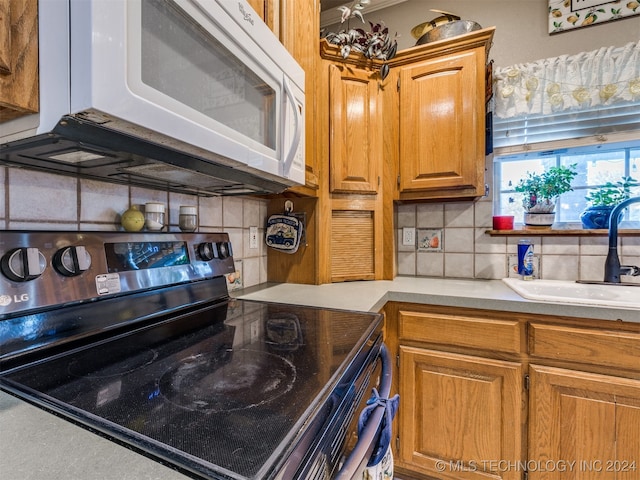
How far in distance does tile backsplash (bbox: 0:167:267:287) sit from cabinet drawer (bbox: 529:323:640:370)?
1344mm

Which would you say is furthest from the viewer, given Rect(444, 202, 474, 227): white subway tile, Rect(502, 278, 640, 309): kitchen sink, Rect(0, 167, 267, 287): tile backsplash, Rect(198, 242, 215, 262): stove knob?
Rect(444, 202, 474, 227): white subway tile

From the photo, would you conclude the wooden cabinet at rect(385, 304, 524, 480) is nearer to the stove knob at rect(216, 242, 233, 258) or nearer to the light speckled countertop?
the light speckled countertop

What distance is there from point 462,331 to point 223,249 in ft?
3.34

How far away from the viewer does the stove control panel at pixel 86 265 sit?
2.02 feet

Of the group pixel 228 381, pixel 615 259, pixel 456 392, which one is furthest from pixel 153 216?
pixel 615 259

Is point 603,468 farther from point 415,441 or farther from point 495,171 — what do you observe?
point 495,171

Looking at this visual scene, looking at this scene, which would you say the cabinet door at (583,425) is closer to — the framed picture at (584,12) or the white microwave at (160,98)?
the white microwave at (160,98)

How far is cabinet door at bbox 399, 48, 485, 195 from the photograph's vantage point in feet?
5.12

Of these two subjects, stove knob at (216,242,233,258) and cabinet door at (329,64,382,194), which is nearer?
stove knob at (216,242,233,258)

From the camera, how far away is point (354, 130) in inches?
66.0

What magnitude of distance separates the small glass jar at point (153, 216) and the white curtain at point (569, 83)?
1.78 m

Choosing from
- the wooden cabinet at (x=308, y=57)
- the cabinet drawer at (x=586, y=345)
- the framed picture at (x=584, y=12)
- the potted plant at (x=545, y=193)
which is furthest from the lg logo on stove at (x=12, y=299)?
the framed picture at (x=584, y=12)

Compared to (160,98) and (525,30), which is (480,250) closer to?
(525,30)

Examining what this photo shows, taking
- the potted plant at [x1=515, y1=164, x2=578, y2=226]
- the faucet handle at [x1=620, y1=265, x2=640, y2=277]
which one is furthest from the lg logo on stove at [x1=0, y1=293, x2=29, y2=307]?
the faucet handle at [x1=620, y1=265, x2=640, y2=277]
